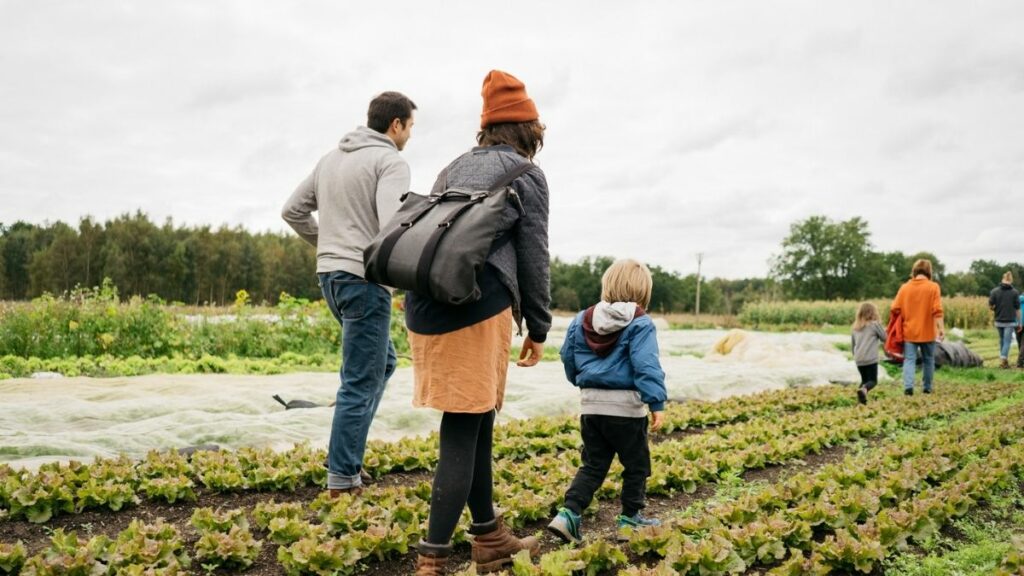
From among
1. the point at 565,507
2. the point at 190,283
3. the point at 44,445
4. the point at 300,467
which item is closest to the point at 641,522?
the point at 565,507

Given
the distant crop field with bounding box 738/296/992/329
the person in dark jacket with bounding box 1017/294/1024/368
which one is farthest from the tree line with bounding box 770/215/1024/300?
the person in dark jacket with bounding box 1017/294/1024/368

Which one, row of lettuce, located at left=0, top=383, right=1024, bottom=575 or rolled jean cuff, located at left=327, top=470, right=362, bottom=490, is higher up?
rolled jean cuff, located at left=327, top=470, right=362, bottom=490

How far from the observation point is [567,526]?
368 centimetres

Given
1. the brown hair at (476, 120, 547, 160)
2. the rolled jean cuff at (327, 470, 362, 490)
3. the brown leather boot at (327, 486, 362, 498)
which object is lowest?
the brown leather boot at (327, 486, 362, 498)

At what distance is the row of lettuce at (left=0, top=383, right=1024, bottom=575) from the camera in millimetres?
3234

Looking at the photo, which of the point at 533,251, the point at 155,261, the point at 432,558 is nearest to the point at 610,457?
the point at 432,558

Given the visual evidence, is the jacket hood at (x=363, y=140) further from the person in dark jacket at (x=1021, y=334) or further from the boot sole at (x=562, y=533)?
the person in dark jacket at (x=1021, y=334)

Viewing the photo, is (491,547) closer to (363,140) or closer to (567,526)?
(567,526)

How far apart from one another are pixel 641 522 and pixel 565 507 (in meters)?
0.45

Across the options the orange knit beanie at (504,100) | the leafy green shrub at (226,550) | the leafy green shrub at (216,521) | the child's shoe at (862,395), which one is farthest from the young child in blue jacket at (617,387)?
the child's shoe at (862,395)

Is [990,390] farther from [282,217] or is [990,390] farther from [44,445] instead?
[44,445]

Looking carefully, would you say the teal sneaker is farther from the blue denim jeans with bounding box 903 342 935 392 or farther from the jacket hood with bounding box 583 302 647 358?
the blue denim jeans with bounding box 903 342 935 392

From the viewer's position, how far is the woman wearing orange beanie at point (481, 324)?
2.77 metres

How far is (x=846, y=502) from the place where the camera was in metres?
4.11
